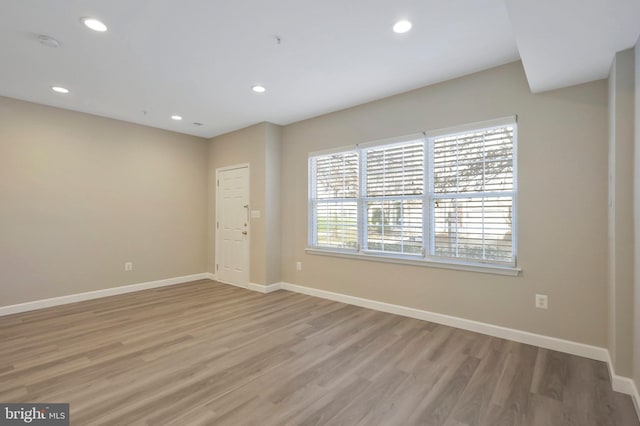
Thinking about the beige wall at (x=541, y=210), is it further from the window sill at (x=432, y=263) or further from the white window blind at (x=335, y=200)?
the white window blind at (x=335, y=200)

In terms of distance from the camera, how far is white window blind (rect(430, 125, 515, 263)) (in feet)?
9.93

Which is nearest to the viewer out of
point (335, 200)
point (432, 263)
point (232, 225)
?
point (432, 263)

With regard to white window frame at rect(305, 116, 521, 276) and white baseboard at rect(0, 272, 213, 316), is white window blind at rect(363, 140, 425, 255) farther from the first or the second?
white baseboard at rect(0, 272, 213, 316)

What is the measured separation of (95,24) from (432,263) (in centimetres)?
378

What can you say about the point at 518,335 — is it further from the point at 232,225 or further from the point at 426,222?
the point at 232,225

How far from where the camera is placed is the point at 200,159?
5.82 m

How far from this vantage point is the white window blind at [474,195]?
3.03 m

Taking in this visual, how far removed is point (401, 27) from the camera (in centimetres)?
238

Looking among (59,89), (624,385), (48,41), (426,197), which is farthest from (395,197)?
(59,89)

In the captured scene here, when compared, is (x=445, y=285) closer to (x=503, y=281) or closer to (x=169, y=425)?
(x=503, y=281)

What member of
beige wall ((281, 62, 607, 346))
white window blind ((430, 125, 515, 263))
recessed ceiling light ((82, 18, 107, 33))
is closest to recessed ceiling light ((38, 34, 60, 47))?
recessed ceiling light ((82, 18, 107, 33))

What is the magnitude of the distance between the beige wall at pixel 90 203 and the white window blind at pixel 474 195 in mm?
4347

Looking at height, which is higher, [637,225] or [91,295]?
[637,225]

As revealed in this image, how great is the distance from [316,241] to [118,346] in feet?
8.89
